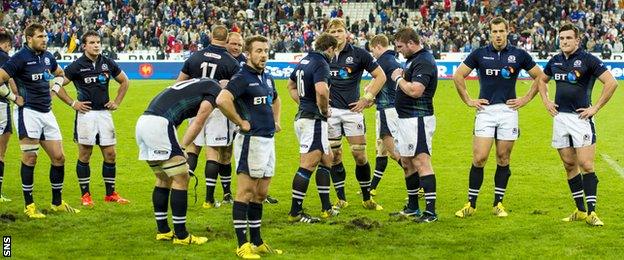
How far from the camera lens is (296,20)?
53.4m

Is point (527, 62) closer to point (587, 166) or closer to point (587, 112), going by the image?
point (587, 112)

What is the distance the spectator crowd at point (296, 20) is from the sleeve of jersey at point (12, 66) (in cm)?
3376

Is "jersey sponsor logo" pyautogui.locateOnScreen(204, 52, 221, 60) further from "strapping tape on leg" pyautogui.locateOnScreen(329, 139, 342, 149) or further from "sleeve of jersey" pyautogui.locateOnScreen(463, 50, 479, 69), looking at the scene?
"sleeve of jersey" pyautogui.locateOnScreen(463, 50, 479, 69)

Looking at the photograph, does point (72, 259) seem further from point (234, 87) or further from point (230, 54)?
point (230, 54)

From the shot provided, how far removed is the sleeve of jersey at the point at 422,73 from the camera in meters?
12.2

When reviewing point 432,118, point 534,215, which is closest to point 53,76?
point 432,118

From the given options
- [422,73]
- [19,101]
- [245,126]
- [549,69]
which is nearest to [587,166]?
[549,69]

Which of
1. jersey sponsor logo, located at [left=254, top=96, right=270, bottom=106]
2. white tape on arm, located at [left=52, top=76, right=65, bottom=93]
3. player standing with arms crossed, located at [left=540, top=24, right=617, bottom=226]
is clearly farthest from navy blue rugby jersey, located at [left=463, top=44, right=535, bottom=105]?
white tape on arm, located at [left=52, top=76, right=65, bottom=93]

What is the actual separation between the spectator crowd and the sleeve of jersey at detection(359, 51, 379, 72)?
32.7 m

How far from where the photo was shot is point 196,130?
10.4 meters

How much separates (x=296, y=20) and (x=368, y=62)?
133ft

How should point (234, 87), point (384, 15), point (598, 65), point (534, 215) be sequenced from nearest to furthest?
point (234, 87) < point (598, 65) < point (534, 215) < point (384, 15)

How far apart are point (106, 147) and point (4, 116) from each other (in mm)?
1619

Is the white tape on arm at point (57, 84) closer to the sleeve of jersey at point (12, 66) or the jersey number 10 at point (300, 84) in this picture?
the sleeve of jersey at point (12, 66)
